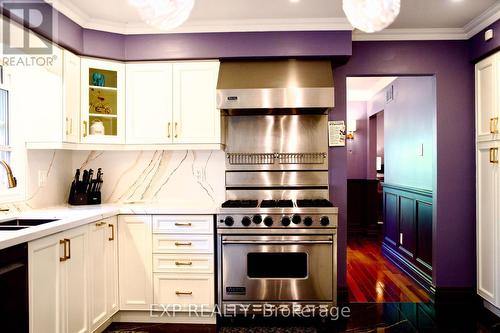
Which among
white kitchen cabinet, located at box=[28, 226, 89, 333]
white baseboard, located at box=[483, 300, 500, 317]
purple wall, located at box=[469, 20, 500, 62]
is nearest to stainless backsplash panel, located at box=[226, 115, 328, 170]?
purple wall, located at box=[469, 20, 500, 62]

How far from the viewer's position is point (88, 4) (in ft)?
8.59

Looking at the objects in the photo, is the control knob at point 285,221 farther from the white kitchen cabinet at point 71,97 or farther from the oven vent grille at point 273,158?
the white kitchen cabinet at point 71,97

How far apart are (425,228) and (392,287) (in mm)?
716

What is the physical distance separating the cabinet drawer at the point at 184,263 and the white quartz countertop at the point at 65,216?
35 centimetres

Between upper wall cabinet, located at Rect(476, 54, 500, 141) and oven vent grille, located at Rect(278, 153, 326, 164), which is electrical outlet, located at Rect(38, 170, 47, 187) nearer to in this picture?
oven vent grille, located at Rect(278, 153, 326, 164)

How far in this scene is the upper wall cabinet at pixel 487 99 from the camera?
9.11 ft

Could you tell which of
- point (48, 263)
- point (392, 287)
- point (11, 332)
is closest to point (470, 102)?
point (392, 287)

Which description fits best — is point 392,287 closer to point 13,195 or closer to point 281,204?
point 281,204

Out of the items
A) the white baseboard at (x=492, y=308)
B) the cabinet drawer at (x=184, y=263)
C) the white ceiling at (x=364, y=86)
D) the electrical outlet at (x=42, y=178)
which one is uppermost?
the white ceiling at (x=364, y=86)

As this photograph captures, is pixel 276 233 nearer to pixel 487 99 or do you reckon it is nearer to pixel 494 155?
pixel 494 155

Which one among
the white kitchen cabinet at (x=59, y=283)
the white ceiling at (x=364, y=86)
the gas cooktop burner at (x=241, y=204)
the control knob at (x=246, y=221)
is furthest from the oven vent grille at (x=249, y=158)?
the white ceiling at (x=364, y=86)

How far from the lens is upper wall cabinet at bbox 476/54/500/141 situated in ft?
9.11

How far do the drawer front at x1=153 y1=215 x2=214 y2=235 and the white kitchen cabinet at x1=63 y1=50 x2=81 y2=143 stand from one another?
3.17ft

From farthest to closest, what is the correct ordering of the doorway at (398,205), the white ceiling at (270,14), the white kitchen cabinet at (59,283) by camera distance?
the doorway at (398,205)
the white ceiling at (270,14)
the white kitchen cabinet at (59,283)
